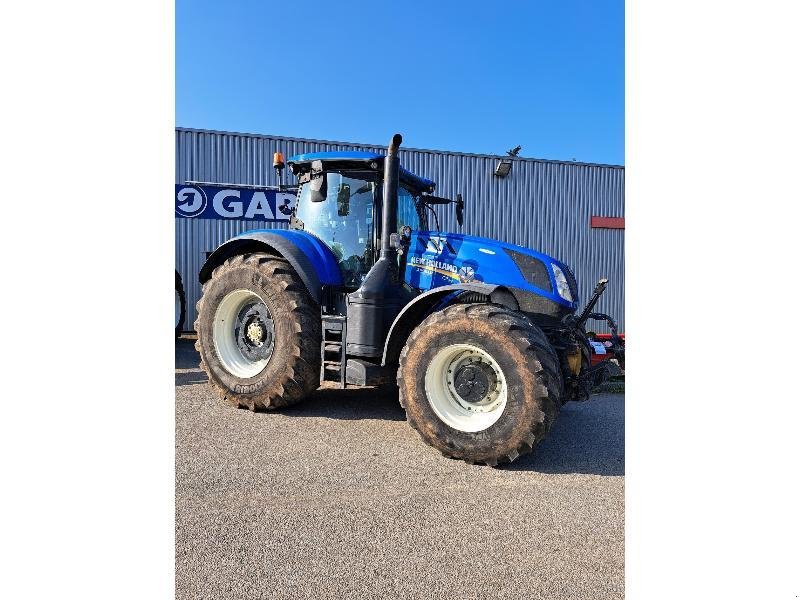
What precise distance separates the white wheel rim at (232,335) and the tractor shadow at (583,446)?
2.51 meters

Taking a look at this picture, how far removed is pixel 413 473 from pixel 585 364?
1791mm

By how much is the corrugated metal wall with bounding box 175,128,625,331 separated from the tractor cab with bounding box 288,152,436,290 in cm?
426

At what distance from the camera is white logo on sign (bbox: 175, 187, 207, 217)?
8.22 meters

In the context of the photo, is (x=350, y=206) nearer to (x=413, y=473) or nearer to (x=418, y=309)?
(x=418, y=309)

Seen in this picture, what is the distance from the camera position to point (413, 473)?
3135mm

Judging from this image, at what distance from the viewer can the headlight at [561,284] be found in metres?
4.07

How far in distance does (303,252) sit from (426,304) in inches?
48.2

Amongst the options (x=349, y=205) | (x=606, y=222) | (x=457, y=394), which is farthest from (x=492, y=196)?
(x=457, y=394)

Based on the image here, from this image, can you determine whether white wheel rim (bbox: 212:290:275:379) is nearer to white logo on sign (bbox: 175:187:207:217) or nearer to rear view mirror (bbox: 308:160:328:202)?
rear view mirror (bbox: 308:160:328:202)

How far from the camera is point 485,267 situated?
13.3 feet

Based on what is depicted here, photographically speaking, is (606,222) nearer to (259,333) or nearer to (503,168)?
(503,168)

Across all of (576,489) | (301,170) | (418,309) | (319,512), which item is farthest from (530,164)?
(319,512)

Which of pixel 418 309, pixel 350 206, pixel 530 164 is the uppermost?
pixel 530 164

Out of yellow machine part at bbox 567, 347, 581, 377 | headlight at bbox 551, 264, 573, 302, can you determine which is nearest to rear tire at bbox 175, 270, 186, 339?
headlight at bbox 551, 264, 573, 302
